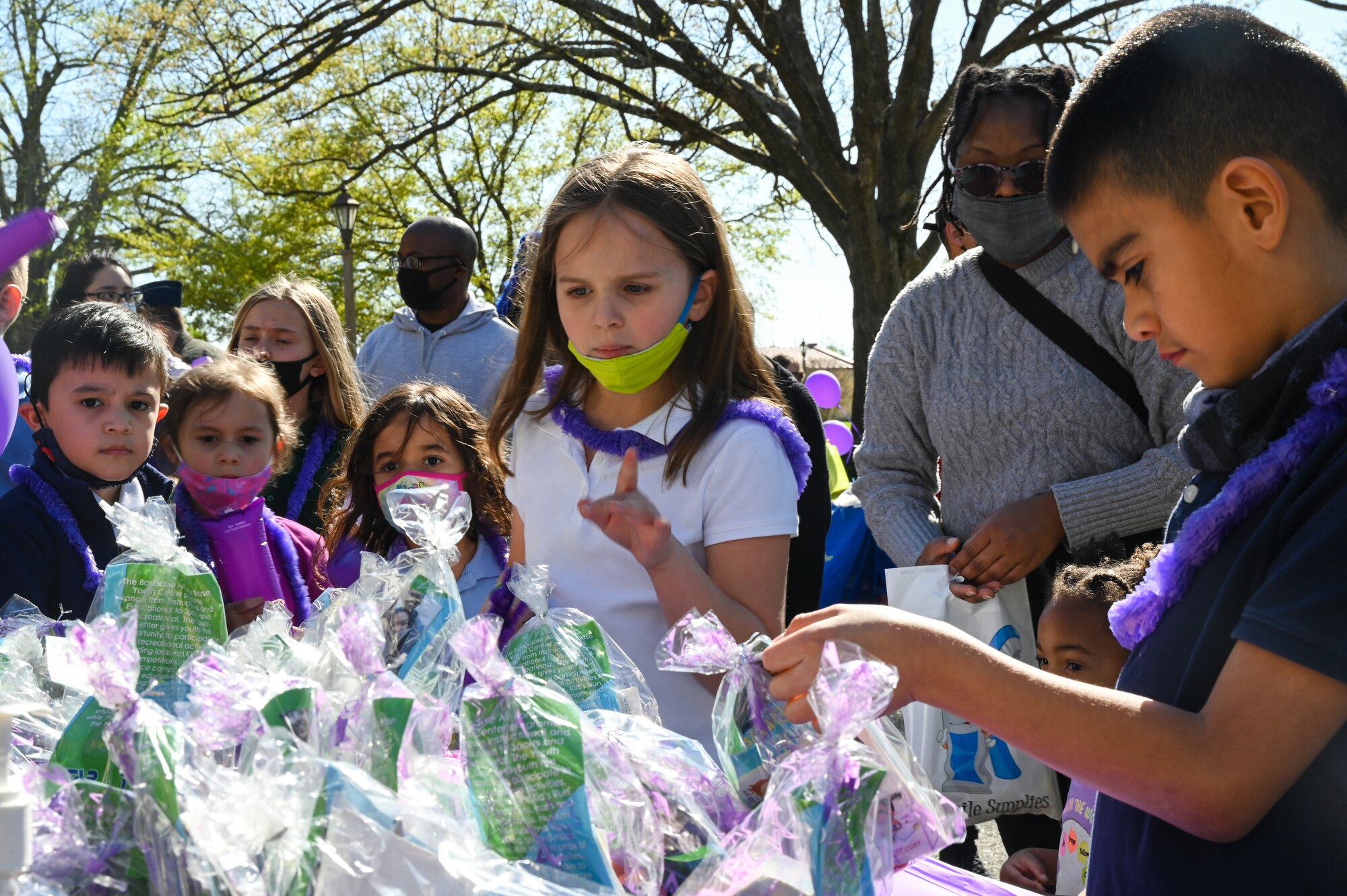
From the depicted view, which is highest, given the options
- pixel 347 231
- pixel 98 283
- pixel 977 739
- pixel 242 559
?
pixel 347 231

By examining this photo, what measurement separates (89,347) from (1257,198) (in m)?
2.44

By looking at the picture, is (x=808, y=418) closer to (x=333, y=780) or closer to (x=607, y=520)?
(x=607, y=520)

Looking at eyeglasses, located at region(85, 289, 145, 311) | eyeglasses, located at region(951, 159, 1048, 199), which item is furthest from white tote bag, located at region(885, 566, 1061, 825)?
eyeglasses, located at region(85, 289, 145, 311)

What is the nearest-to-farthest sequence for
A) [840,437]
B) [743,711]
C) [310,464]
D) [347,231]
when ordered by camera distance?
[743,711] < [310,464] < [840,437] < [347,231]

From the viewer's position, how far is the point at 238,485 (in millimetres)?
2947

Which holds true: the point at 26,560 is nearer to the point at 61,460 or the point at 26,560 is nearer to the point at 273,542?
the point at 61,460

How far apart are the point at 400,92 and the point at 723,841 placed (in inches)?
741

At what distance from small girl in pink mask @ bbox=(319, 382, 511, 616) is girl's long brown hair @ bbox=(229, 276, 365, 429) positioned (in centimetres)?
75

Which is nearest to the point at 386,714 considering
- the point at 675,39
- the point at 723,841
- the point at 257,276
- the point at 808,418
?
the point at 723,841

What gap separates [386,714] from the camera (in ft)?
3.37

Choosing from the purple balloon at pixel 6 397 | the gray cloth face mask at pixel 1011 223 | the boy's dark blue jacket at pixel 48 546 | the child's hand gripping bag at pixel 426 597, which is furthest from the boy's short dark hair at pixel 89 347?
the gray cloth face mask at pixel 1011 223

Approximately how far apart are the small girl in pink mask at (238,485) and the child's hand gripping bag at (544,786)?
5.21ft

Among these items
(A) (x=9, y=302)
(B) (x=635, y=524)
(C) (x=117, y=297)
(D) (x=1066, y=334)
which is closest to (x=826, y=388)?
(C) (x=117, y=297)

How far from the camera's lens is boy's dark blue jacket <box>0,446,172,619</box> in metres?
2.37
